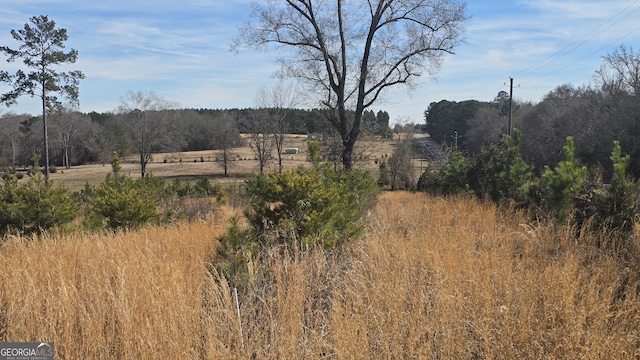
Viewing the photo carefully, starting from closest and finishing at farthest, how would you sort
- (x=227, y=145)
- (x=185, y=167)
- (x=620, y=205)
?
(x=620, y=205), (x=227, y=145), (x=185, y=167)

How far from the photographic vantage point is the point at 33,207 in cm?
611

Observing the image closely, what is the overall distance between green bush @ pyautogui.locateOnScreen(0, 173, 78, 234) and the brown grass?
90.2 inches

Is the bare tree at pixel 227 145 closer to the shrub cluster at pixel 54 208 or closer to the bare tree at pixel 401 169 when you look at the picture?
the bare tree at pixel 401 169

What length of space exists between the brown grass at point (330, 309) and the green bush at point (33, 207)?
2.29 metres

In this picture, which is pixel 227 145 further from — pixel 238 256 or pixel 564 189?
pixel 238 256

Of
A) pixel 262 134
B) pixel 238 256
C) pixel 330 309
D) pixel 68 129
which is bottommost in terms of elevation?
pixel 330 309

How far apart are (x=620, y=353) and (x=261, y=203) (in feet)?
Result: 10.6

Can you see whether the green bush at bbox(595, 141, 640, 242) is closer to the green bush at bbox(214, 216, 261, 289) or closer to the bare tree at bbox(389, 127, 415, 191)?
the green bush at bbox(214, 216, 261, 289)

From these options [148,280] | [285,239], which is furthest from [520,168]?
[148,280]

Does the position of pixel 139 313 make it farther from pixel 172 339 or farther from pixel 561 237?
pixel 561 237

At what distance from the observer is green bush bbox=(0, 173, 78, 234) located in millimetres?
5996

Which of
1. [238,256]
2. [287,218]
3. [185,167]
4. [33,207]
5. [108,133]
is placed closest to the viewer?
[238,256]

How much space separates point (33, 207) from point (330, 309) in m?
5.28

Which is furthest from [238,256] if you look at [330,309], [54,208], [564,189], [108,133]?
[108,133]
